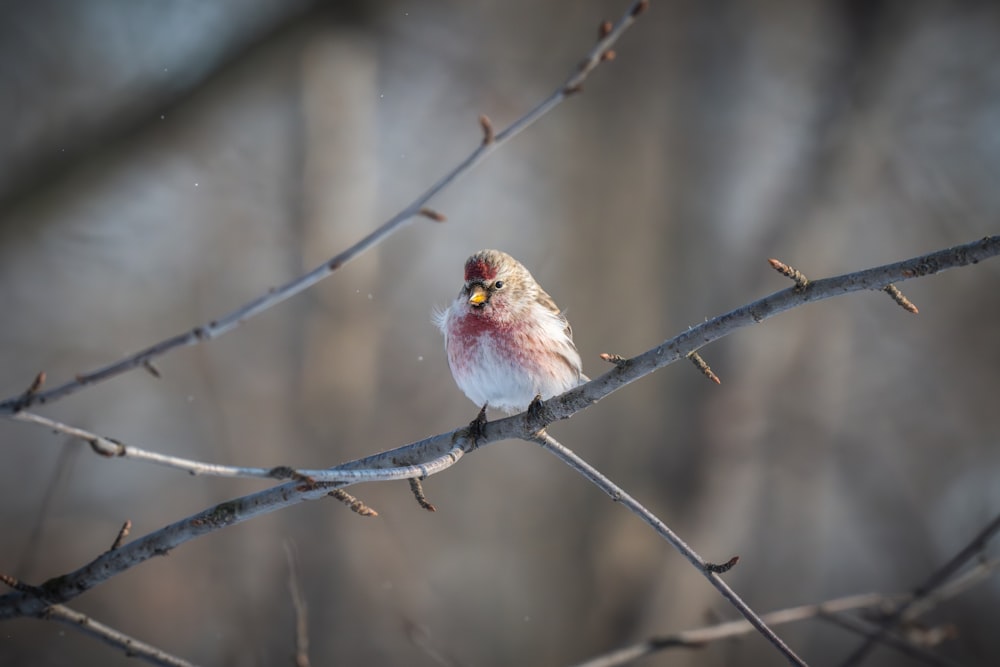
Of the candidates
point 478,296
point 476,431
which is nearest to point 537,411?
point 476,431

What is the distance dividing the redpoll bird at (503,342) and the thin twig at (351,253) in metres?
1.47

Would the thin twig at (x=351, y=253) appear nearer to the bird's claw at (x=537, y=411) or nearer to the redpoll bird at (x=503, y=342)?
the bird's claw at (x=537, y=411)

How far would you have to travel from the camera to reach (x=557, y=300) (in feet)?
22.5

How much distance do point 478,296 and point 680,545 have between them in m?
1.34

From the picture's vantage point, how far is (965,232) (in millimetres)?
6484

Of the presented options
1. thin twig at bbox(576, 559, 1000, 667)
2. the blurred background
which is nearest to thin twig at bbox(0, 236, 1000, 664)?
thin twig at bbox(576, 559, 1000, 667)

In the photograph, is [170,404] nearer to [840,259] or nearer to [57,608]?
[57,608]

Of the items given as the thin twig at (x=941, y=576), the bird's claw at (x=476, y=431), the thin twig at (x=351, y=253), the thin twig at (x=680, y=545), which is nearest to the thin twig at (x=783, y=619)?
the thin twig at (x=941, y=576)

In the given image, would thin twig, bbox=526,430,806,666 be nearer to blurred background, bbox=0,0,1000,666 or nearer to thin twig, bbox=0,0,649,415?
thin twig, bbox=0,0,649,415

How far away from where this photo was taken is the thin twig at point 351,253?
1212 mm

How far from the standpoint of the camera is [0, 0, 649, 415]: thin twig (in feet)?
3.98

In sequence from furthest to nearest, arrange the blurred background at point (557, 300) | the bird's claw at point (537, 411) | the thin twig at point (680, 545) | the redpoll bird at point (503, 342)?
the blurred background at point (557, 300)
the redpoll bird at point (503, 342)
the bird's claw at point (537, 411)
the thin twig at point (680, 545)

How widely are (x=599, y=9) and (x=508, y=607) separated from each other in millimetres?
5506

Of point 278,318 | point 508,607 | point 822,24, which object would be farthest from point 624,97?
point 508,607
